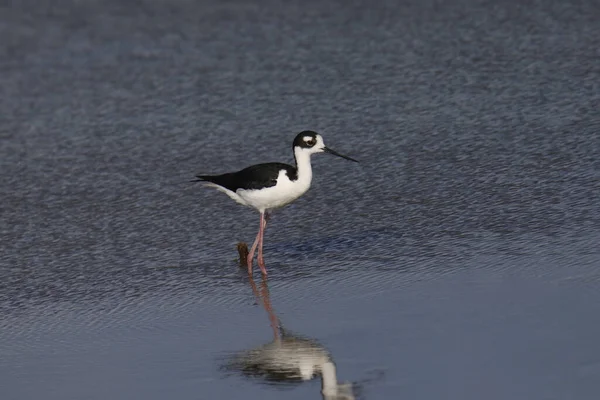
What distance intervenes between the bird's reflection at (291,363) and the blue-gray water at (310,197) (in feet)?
0.22

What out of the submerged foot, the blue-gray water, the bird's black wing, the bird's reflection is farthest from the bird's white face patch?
the bird's reflection

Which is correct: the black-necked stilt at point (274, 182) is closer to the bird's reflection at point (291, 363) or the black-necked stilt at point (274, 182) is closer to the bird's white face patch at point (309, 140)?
the bird's white face patch at point (309, 140)

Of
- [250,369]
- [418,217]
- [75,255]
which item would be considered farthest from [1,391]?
[418,217]

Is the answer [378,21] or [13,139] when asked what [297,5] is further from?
[13,139]

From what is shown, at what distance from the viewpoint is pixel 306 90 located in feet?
42.0

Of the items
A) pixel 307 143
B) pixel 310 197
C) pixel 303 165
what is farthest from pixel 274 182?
pixel 310 197

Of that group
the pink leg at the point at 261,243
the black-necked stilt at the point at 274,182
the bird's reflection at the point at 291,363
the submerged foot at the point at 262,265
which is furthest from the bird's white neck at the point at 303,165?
the bird's reflection at the point at 291,363

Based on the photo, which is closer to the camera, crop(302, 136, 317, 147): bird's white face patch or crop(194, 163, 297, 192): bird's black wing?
crop(194, 163, 297, 192): bird's black wing

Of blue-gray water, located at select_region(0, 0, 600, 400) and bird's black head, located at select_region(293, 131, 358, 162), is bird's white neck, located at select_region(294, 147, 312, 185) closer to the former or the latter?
bird's black head, located at select_region(293, 131, 358, 162)

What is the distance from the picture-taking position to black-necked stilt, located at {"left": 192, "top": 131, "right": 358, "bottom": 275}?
9172 mm

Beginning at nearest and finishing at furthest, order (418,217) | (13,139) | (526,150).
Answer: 1. (418,217)
2. (526,150)
3. (13,139)

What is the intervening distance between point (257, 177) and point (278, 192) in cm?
20

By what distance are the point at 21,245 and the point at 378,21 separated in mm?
6963

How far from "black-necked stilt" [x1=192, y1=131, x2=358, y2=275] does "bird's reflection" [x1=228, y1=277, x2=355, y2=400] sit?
6.64 feet
